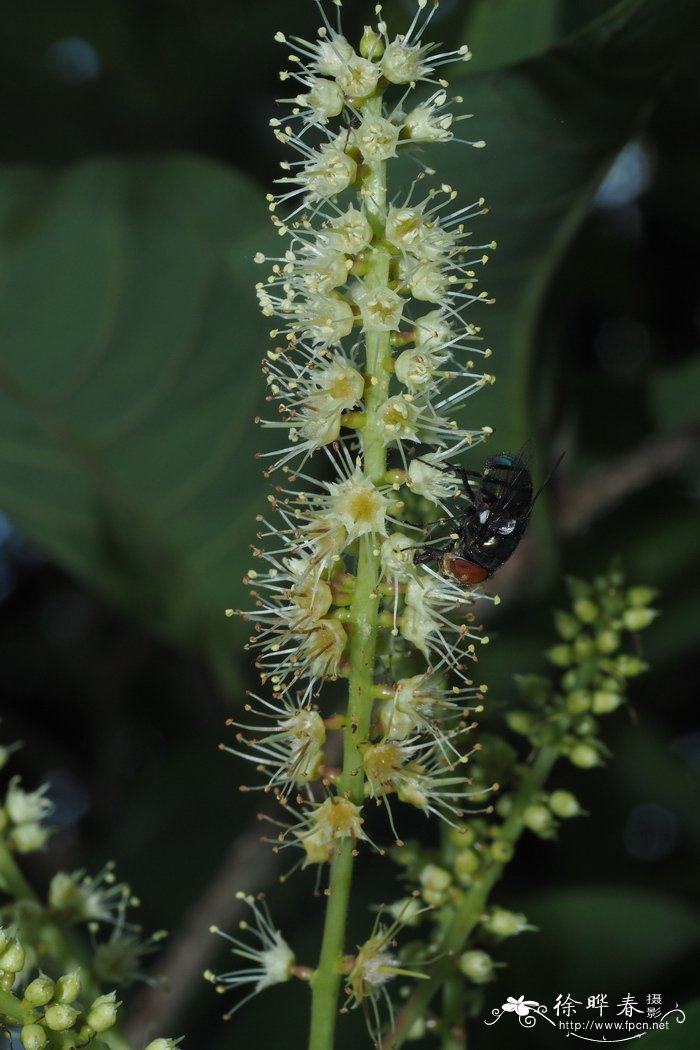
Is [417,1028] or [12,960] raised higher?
[12,960]

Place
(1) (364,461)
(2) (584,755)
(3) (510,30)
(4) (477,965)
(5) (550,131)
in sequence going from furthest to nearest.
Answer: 1. (3) (510,30)
2. (5) (550,131)
3. (2) (584,755)
4. (4) (477,965)
5. (1) (364,461)

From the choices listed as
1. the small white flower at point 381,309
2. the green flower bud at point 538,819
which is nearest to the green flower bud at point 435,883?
the green flower bud at point 538,819

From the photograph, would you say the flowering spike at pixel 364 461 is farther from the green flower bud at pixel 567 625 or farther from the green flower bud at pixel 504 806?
the green flower bud at pixel 567 625

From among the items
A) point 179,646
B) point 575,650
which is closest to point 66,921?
point 575,650

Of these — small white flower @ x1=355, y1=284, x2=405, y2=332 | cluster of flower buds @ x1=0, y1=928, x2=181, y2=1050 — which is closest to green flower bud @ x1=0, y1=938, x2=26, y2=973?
cluster of flower buds @ x1=0, y1=928, x2=181, y2=1050

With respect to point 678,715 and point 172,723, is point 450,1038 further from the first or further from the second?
point 172,723

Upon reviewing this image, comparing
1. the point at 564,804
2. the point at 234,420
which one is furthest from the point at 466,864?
the point at 234,420

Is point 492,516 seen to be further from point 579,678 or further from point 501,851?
point 501,851
